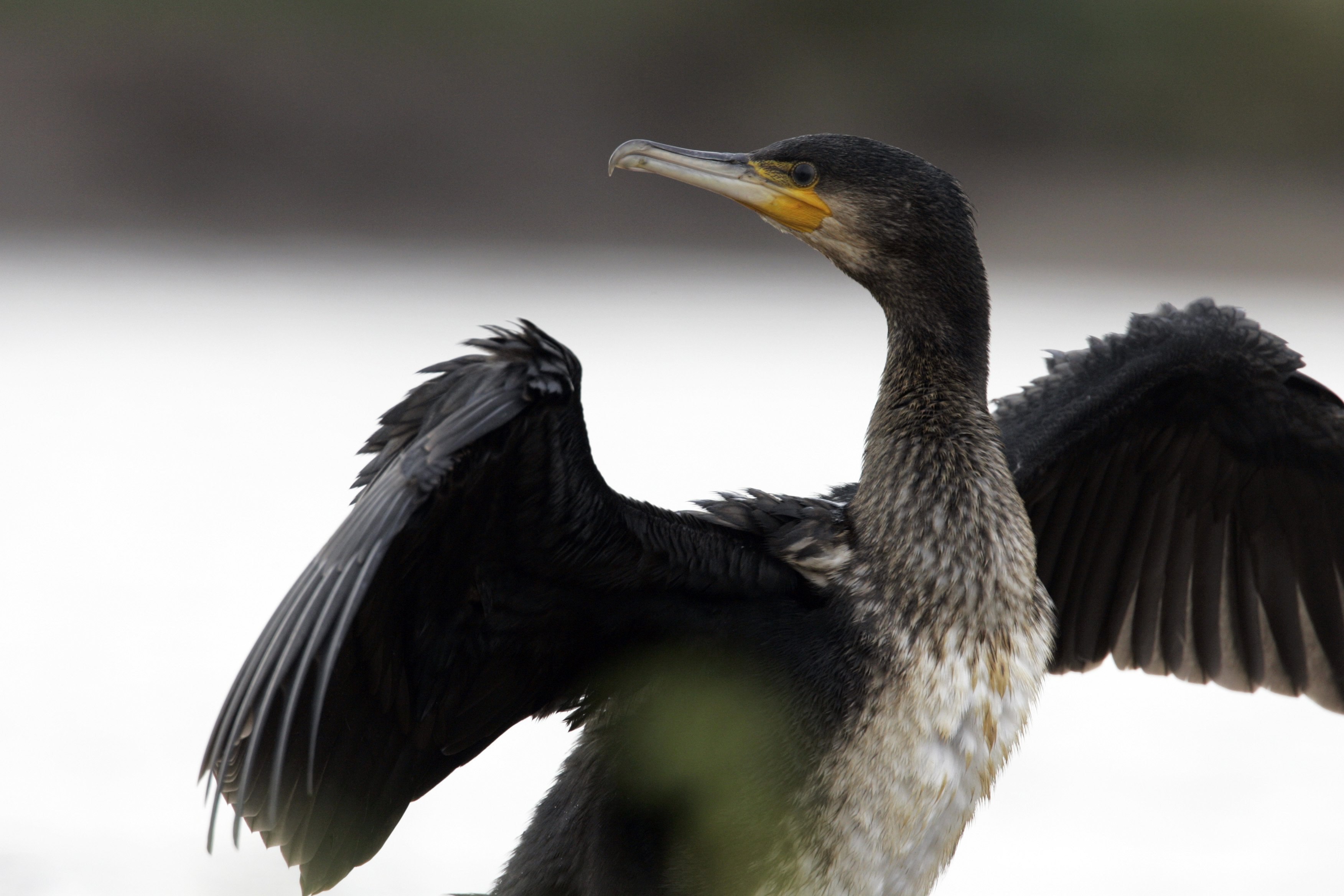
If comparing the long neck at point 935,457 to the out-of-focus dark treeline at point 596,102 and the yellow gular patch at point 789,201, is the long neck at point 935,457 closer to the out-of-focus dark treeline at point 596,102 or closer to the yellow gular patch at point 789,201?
the yellow gular patch at point 789,201

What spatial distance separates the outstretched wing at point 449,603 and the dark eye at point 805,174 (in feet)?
2.62

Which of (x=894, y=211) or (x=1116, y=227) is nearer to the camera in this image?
(x=894, y=211)

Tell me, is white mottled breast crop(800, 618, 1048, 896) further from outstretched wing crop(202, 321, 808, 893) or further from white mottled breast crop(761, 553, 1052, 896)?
outstretched wing crop(202, 321, 808, 893)

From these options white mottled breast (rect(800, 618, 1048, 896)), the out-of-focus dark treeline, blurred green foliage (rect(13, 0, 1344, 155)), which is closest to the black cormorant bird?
white mottled breast (rect(800, 618, 1048, 896))

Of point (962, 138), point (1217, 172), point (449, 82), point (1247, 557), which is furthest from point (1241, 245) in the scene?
point (1247, 557)

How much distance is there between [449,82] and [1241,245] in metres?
5.99

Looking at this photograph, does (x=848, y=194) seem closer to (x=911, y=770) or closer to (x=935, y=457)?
(x=935, y=457)

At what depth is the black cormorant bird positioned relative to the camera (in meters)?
2.54

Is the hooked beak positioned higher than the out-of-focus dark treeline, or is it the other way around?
the out-of-focus dark treeline

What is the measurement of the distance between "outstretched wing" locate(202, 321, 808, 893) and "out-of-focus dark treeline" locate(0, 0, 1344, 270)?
8.29m

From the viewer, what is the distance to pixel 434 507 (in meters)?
2.45

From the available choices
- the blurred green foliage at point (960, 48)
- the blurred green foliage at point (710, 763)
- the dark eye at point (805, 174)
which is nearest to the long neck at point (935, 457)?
the dark eye at point (805, 174)

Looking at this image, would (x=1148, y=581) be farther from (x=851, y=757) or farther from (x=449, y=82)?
(x=449, y=82)

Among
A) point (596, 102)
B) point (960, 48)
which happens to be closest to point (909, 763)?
point (596, 102)
